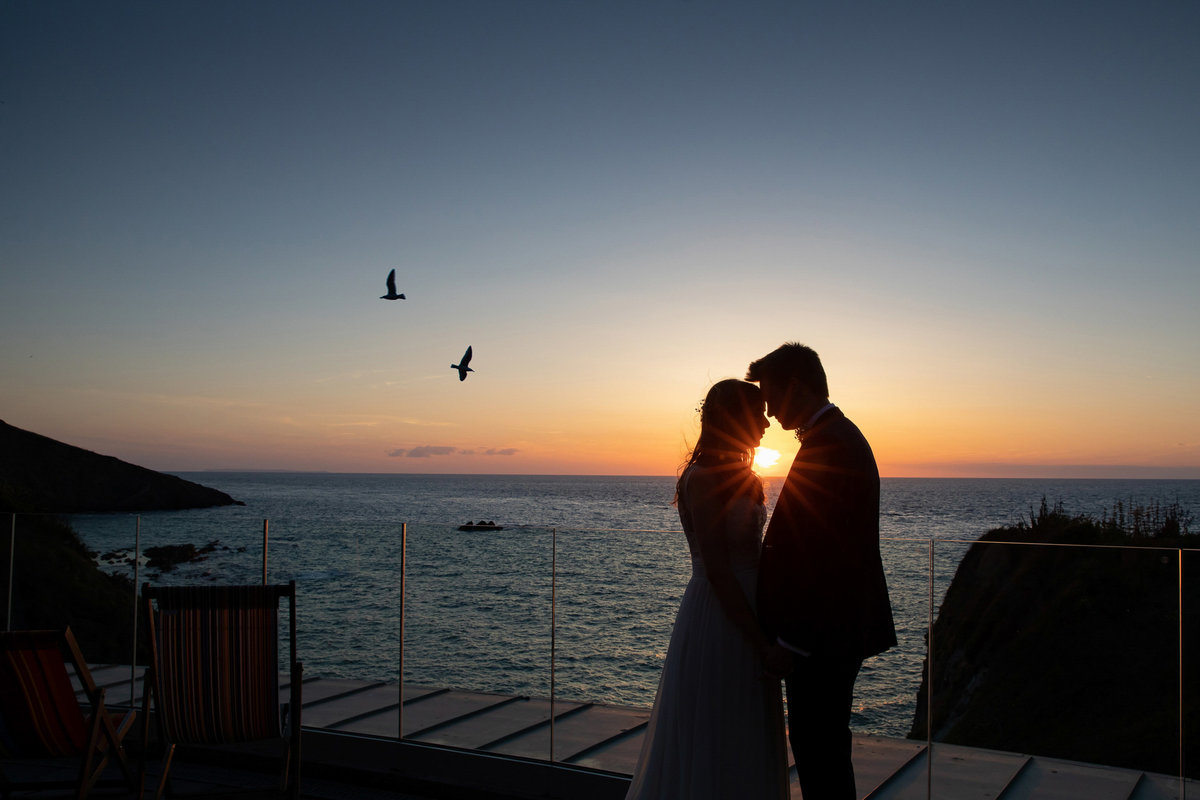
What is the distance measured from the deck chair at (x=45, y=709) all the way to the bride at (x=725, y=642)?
1.83 metres

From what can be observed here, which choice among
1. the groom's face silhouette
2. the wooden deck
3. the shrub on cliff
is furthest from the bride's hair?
the shrub on cliff

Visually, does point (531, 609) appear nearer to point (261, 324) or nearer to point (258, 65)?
point (258, 65)

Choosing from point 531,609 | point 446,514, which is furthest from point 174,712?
point 446,514

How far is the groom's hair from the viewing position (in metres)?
1.96

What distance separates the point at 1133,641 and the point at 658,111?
712cm

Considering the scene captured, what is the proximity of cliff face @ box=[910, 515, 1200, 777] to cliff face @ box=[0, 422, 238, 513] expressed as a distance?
123 feet

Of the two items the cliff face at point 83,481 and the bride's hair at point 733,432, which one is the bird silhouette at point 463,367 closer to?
the bride's hair at point 733,432

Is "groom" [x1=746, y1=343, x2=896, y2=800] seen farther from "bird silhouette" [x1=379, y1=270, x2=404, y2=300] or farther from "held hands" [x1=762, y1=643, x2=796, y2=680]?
"bird silhouette" [x1=379, y1=270, x2=404, y2=300]

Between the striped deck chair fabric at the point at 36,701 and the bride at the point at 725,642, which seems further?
the striped deck chair fabric at the point at 36,701

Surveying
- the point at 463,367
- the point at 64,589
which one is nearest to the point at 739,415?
the point at 64,589

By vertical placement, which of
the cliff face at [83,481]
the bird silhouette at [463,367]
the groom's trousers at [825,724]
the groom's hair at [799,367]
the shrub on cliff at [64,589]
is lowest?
the cliff face at [83,481]

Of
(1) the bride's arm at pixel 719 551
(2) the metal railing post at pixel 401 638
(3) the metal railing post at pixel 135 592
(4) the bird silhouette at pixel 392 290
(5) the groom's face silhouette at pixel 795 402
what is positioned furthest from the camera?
(4) the bird silhouette at pixel 392 290

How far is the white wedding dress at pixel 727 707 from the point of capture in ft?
7.04

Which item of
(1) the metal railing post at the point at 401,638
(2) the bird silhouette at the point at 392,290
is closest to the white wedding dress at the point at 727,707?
(1) the metal railing post at the point at 401,638
